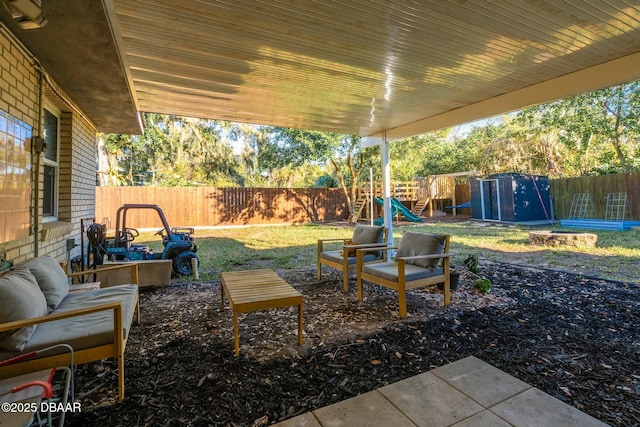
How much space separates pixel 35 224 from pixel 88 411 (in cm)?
205

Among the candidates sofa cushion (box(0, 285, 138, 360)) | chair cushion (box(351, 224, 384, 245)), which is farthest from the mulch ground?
chair cushion (box(351, 224, 384, 245))

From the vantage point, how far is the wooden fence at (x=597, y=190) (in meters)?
10.1

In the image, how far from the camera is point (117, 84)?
338 cm

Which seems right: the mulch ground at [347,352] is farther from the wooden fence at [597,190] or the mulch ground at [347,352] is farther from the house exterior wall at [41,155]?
the wooden fence at [597,190]

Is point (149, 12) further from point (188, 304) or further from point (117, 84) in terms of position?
point (188, 304)

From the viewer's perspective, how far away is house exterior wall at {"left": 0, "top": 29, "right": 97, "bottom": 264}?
248cm

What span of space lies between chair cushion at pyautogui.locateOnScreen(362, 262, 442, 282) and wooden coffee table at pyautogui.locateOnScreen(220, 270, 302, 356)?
116cm

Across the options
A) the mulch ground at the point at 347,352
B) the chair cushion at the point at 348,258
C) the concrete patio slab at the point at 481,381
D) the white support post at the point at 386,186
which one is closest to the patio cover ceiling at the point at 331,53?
the white support post at the point at 386,186

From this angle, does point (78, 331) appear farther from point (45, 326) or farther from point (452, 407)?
point (452, 407)

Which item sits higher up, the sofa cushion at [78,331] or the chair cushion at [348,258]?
the chair cushion at [348,258]

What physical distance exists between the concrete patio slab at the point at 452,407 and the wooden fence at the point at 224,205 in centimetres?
1204

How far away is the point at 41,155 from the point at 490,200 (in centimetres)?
1461

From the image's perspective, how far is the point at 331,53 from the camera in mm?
2977

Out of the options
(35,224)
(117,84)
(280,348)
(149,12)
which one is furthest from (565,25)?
(35,224)
